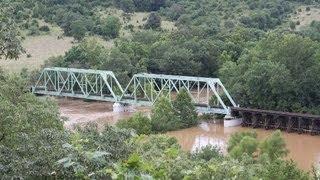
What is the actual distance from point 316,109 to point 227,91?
586 centimetres

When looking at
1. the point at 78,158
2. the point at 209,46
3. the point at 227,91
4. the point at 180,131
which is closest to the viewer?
the point at 78,158

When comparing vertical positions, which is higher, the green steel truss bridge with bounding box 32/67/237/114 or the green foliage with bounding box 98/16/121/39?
the green foliage with bounding box 98/16/121/39

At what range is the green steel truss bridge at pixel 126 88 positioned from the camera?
142 ft

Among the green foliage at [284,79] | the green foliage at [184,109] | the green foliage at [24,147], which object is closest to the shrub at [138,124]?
Answer: the green foliage at [184,109]

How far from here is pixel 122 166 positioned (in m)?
8.09

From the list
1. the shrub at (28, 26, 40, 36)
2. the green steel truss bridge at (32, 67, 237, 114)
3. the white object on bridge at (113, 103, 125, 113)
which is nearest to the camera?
the green steel truss bridge at (32, 67, 237, 114)

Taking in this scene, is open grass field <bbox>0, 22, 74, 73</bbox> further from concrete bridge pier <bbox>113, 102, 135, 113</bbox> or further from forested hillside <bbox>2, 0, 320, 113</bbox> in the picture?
concrete bridge pier <bbox>113, 102, 135, 113</bbox>

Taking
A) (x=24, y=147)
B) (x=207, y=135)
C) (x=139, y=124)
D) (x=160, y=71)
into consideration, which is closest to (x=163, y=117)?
(x=207, y=135)

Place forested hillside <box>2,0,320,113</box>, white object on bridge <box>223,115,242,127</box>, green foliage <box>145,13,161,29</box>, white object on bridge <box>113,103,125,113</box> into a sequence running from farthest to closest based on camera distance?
green foliage <box>145,13,161,29</box> → white object on bridge <box>113,103,125,113</box> → forested hillside <box>2,0,320,113</box> → white object on bridge <box>223,115,242,127</box>

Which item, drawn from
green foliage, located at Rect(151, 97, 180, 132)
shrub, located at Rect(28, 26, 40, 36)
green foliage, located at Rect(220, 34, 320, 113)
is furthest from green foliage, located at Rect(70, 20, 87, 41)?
green foliage, located at Rect(151, 97, 180, 132)

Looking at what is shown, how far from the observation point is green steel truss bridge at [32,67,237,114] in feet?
142

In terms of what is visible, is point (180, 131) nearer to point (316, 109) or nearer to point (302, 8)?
point (316, 109)

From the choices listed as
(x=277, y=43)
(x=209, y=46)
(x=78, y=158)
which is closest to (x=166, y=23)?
(x=209, y=46)

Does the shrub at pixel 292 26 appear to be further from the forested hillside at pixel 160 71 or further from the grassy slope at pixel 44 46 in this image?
the grassy slope at pixel 44 46
